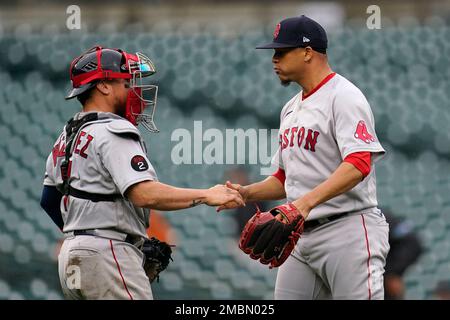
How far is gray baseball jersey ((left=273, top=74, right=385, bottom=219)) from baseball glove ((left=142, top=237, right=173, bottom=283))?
2.04ft

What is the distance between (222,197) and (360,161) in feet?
1.94

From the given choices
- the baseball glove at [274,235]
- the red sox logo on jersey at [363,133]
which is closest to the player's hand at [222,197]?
the baseball glove at [274,235]

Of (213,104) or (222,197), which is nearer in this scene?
(222,197)

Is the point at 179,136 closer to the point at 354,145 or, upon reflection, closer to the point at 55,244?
the point at 55,244

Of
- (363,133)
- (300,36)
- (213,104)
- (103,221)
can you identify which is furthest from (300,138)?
(213,104)

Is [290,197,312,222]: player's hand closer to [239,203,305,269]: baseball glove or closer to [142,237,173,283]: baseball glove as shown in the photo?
[239,203,305,269]: baseball glove

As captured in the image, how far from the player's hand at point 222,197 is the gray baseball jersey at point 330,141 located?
1.24ft

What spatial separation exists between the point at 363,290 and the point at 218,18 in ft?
11.6

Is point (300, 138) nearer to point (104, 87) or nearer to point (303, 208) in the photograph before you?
point (303, 208)

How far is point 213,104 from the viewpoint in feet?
21.8

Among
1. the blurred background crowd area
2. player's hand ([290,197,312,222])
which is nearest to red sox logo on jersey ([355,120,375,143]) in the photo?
player's hand ([290,197,312,222])

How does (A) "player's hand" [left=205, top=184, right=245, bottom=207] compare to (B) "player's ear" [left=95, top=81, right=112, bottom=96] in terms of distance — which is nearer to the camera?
(A) "player's hand" [left=205, top=184, right=245, bottom=207]

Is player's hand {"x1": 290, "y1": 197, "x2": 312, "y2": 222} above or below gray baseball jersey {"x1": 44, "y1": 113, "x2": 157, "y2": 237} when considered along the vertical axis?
below

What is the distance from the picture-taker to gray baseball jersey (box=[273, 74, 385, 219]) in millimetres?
3816
